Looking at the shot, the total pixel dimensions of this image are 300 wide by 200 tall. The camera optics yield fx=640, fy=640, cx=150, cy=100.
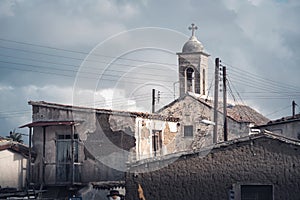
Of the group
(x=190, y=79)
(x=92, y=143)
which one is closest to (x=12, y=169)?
(x=92, y=143)

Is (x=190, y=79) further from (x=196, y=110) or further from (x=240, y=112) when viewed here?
(x=196, y=110)

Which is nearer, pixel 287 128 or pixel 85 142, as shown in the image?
pixel 85 142

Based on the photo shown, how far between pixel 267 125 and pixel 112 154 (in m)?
9.82

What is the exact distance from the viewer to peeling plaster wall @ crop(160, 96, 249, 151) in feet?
111

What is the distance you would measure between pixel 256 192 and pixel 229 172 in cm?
121

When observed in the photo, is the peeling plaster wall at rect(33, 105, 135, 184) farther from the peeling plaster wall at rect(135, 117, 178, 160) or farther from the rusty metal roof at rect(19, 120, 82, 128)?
the peeling plaster wall at rect(135, 117, 178, 160)

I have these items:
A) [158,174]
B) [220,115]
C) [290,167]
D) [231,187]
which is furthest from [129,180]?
[220,115]

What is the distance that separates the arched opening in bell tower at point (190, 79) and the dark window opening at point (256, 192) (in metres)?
15.4

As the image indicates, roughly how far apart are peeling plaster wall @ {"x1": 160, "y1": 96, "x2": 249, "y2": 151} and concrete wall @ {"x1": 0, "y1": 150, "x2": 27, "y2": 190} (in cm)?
816

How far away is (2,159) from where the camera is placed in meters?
29.6

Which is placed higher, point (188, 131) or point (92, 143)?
point (188, 131)

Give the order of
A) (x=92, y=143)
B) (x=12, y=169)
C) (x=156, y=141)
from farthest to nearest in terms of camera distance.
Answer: (x=156, y=141) < (x=12, y=169) < (x=92, y=143)

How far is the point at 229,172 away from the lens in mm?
23281

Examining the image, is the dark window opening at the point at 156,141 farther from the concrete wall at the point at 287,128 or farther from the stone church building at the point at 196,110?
the concrete wall at the point at 287,128
